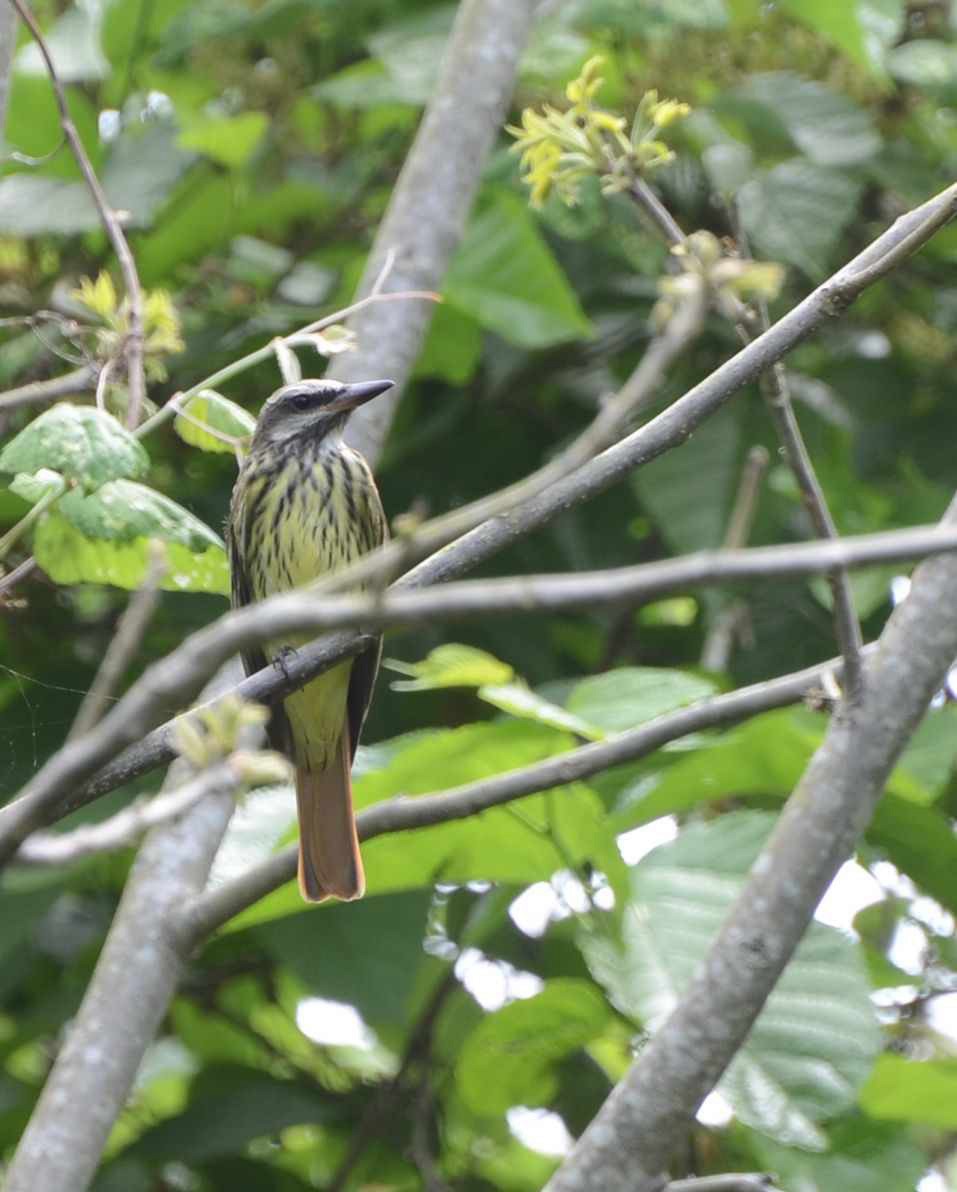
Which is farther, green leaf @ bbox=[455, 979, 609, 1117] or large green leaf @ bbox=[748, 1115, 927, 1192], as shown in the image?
green leaf @ bbox=[455, 979, 609, 1117]

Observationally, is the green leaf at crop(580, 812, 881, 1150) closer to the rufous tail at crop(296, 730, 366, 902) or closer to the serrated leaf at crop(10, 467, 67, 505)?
the rufous tail at crop(296, 730, 366, 902)

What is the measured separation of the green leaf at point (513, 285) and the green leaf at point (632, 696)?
36.6 inches

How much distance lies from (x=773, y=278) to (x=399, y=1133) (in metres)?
2.45

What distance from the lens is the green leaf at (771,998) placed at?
8.29ft

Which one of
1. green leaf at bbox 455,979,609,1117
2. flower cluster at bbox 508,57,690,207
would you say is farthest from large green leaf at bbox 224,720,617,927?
flower cluster at bbox 508,57,690,207

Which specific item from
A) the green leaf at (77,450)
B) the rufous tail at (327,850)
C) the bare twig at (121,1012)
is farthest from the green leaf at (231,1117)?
the green leaf at (77,450)

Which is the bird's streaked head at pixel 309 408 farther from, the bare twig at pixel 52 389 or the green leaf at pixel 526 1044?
the green leaf at pixel 526 1044

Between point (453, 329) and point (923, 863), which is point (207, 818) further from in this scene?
point (453, 329)

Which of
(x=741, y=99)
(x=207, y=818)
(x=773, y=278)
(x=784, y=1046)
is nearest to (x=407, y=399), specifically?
(x=741, y=99)

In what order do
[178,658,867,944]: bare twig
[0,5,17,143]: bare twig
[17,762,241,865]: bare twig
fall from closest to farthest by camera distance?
[17,762,241,865]: bare twig
[178,658,867,944]: bare twig
[0,5,17,143]: bare twig

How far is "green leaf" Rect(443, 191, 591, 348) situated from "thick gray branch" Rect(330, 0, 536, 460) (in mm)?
187

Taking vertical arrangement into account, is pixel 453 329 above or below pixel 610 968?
above

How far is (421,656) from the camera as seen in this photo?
12.4 feet

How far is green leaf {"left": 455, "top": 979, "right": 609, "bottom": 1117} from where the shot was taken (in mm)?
2938
